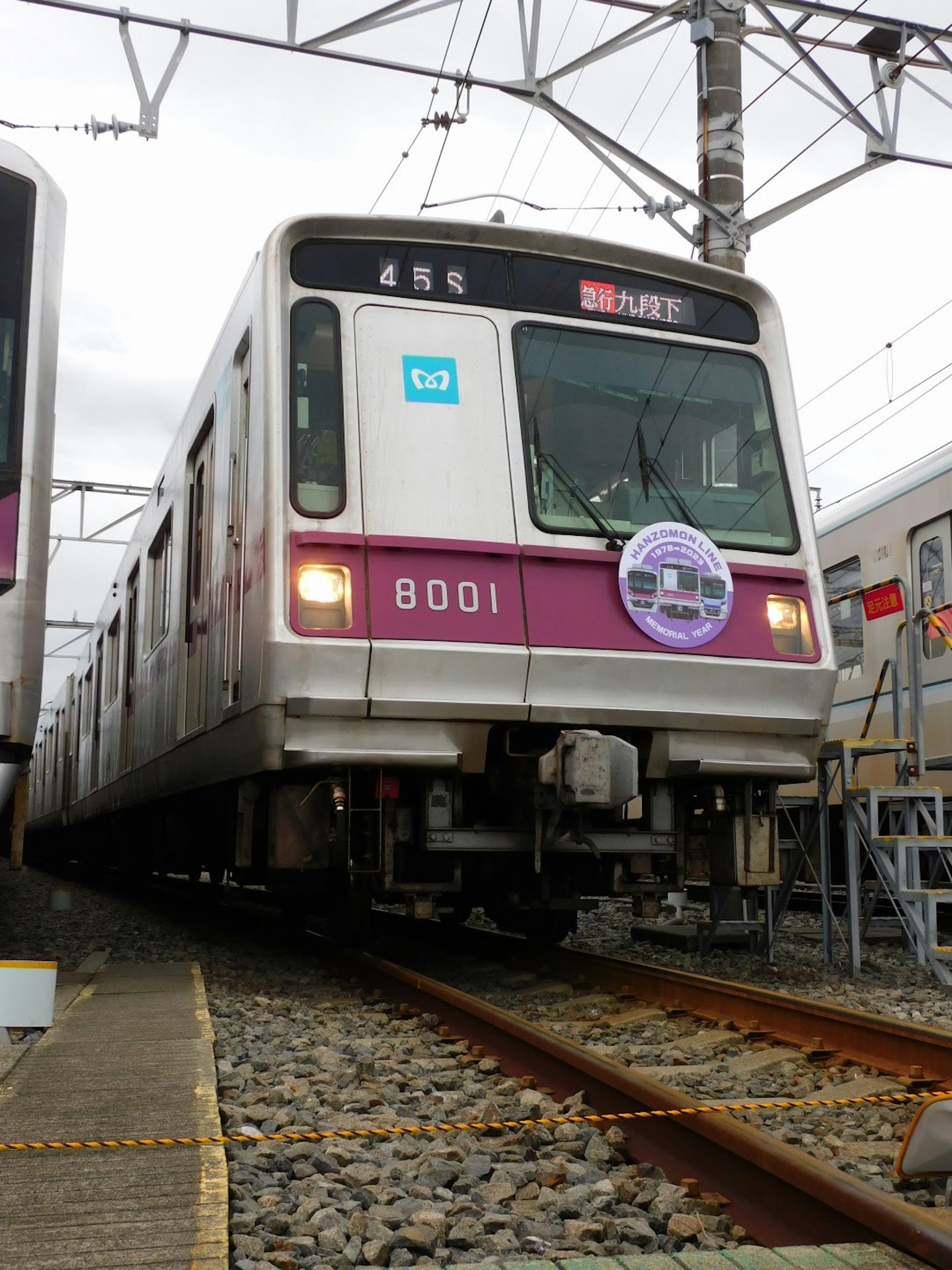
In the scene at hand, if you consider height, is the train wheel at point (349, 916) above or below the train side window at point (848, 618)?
below

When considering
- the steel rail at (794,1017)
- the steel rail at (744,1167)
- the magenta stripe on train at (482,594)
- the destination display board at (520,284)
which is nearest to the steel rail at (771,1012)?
the steel rail at (794,1017)

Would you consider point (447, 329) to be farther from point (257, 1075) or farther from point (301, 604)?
point (257, 1075)

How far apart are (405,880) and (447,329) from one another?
238cm

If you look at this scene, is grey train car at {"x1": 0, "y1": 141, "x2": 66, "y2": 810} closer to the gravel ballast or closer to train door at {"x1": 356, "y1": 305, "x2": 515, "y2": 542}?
train door at {"x1": 356, "y1": 305, "x2": 515, "y2": 542}

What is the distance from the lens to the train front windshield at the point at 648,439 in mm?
5559

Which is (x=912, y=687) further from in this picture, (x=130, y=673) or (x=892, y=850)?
(x=130, y=673)

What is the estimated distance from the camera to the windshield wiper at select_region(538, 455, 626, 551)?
5414 millimetres

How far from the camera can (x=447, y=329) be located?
5613 mm

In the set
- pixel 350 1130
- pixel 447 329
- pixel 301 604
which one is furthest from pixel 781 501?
pixel 350 1130

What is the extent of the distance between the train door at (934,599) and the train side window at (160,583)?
5.02 metres

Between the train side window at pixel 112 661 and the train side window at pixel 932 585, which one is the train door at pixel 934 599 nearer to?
the train side window at pixel 932 585

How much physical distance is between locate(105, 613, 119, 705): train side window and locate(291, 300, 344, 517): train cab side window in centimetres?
664

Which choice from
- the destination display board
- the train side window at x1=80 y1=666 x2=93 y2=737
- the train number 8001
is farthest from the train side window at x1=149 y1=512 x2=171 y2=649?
the train side window at x1=80 y1=666 x2=93 y2=737

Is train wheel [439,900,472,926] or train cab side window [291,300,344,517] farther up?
train cab side window [291,300,344,517]
